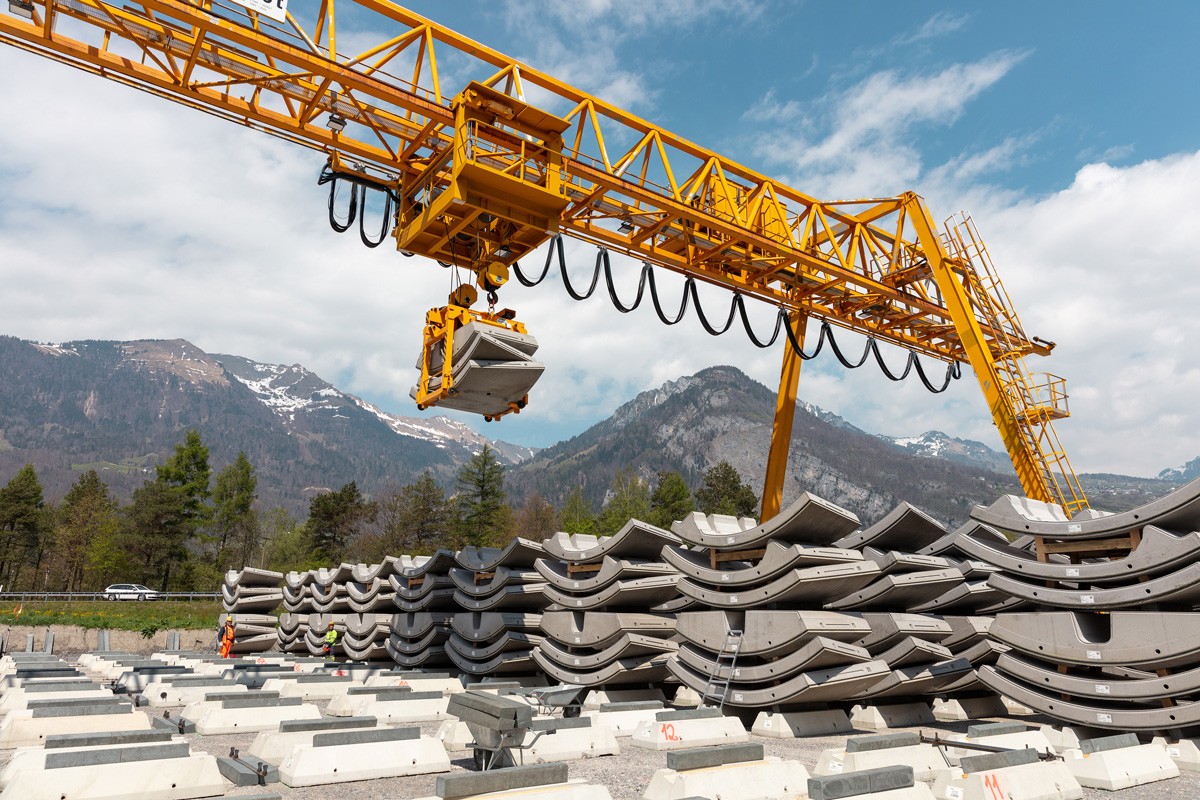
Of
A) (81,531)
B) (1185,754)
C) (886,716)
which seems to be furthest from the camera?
(81,531)

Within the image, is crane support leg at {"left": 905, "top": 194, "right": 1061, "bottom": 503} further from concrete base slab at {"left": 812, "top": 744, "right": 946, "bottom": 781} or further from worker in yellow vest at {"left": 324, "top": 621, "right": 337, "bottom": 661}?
worker in yellow vest at {"left": 324, "top": 621, "right": 337, "bottom": 661}

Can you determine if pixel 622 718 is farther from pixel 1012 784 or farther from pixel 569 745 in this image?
pixel 1012 784

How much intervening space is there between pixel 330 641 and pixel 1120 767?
67.0ft

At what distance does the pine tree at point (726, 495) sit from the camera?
69.9m

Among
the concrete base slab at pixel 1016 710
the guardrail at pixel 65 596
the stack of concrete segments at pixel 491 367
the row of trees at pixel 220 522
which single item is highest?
the row of trees at pixel 220 522

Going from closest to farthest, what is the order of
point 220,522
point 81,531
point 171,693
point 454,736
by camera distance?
point 454,736, point 171,693, point 81,531, point 220,522

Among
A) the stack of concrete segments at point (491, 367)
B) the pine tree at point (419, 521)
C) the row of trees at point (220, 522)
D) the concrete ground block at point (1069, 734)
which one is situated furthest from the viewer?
the pine tree at point (419, 521)

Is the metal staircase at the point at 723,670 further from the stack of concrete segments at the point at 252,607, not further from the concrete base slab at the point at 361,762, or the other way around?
the stack of concrete segments at the point at 252,607

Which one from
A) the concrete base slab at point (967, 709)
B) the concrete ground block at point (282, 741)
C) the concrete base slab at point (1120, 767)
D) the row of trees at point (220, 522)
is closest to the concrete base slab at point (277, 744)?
the concrete ground block at point (282, 741)

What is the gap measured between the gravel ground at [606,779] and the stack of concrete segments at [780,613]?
96cm

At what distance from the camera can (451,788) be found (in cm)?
514

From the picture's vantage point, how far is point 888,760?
7094mm

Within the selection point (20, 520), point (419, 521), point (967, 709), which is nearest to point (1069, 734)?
point (967, 709)

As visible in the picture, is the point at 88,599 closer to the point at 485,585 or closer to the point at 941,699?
the point at 485,585
